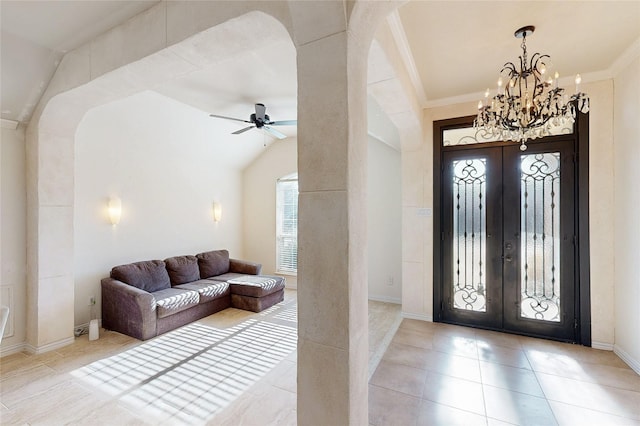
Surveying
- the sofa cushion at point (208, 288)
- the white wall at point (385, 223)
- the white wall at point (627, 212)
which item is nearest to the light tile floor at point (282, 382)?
the white wall at point (627, 212)

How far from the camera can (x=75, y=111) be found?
2.88 meters

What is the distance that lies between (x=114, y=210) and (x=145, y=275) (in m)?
1.00

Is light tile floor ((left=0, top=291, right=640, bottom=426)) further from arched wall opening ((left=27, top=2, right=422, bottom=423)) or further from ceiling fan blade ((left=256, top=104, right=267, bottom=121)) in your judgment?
ceiling fan blade ((left=256, top=104, right=267, bottom=121))

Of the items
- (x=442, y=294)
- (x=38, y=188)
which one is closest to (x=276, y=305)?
(x=442, y=294)

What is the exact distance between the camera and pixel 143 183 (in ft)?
14.5

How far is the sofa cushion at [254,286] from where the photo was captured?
4.38 metres

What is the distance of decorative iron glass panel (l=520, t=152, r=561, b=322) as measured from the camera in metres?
3.31

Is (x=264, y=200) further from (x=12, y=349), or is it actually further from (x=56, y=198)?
(x=12, y=349)

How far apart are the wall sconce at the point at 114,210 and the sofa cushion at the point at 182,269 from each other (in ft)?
3.14

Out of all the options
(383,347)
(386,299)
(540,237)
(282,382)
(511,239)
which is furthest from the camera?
(386,299)

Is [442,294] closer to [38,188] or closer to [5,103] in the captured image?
[38,188]

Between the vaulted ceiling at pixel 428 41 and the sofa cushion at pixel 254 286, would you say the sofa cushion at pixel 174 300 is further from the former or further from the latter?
the vaulted ceiling at pixel 428 41

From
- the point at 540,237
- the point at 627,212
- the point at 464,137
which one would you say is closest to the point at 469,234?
the point at 540,237

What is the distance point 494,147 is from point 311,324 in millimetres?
3458
